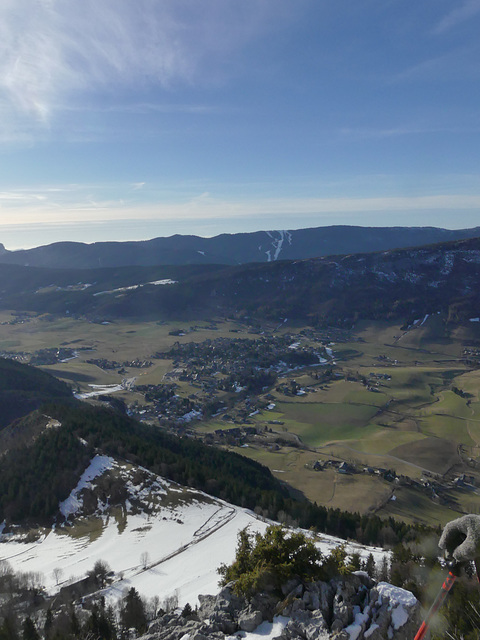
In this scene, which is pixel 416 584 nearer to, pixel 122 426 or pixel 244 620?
pixel 244 620

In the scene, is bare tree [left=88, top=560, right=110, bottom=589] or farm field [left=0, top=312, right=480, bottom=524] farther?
farm field [left=0, top=312, right=480, bottom=524]

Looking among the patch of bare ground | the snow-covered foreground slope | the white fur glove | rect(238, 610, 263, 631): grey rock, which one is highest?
the white fur glove

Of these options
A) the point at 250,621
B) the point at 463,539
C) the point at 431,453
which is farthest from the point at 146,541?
the point at 431,453

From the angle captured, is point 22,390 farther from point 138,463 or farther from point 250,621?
point 250,621

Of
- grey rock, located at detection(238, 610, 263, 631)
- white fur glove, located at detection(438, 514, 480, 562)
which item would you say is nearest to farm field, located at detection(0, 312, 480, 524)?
grey rock, located at detection(238, 610, 263, 631)

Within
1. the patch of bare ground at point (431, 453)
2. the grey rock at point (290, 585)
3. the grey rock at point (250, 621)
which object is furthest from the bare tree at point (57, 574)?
the patch of bare ground at point (431, 453)

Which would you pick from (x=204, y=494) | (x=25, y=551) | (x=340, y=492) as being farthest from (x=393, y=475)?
(x=25, y=551)

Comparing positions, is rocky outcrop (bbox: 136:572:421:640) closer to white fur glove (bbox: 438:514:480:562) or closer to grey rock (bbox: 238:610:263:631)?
grey rock (bbox: 238:610:263:631)

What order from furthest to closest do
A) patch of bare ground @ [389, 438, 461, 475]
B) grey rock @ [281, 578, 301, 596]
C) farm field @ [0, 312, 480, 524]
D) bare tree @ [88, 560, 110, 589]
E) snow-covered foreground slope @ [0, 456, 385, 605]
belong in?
patch of bare ground @ [389, 438, 461, 475] < farm field @ [0, 312, 480, 524] < bare tree @ [88, 560, 110, 589] < snow-covered foreground slope @ [0, 456, 385, 605] < grey rock @ [281, 578, 301, 596]
